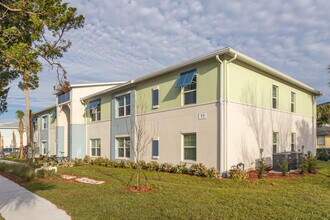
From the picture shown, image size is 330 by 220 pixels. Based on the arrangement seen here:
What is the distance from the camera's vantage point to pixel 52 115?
32.7 meters

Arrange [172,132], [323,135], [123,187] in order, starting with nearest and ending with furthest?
1. [123,187]
2. [172,132]
3. [323,135]

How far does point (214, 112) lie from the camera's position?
14.2 meters

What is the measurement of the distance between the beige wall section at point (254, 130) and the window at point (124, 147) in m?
8.46

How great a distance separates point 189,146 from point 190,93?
2850 mm

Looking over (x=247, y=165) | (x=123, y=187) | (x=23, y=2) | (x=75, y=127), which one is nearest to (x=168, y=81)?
(x=247, y=165)

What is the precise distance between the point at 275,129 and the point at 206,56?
7.02 m

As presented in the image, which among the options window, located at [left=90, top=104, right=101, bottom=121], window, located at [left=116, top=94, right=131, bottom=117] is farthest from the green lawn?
window, located at [left=90, top=104, right=101, bottom=121]

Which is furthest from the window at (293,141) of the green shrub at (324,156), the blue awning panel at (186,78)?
the blue awning panel at (186,78)

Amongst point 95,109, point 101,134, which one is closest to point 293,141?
point 101,134

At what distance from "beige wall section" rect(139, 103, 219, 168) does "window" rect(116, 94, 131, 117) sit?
253 cm

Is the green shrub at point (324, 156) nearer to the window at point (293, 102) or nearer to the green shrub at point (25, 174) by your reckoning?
the window at point (293, 102)

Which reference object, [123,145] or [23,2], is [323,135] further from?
[23,2]

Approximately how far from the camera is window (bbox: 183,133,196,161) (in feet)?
50.4

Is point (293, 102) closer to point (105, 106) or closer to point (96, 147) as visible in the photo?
point (105, 106)
